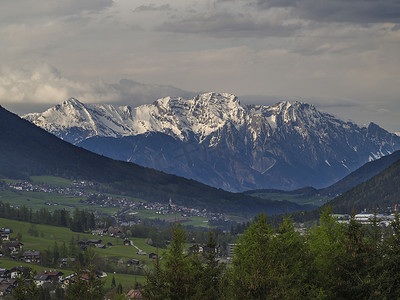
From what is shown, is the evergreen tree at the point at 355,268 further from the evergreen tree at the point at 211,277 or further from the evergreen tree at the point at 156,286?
the evergreen tree at the point at 156,286

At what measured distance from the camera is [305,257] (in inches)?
2549

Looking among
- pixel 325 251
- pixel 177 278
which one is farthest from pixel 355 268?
pixel 177 278

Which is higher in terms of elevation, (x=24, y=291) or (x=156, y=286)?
(x=156, y=286)

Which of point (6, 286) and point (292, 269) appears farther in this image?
point (6, 286)

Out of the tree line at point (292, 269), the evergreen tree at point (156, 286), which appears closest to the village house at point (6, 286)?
the tree line at point (292, 269)

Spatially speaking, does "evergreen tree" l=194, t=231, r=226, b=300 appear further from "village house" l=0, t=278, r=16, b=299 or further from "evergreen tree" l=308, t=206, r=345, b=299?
"village house" l=0, t=278, r=16, b=299

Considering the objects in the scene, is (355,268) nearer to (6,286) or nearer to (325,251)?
(325,251)

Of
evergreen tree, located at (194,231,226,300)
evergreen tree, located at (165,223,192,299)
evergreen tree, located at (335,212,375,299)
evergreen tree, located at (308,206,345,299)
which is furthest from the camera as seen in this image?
evergreen tree, located at (194,231,226,300)

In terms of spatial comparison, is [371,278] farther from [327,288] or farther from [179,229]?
[179,229]

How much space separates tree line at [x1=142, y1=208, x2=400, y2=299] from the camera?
169ft

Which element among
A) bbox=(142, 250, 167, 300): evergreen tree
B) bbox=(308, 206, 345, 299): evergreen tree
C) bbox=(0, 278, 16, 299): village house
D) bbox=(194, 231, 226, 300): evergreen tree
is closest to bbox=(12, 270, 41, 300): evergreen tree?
bbox=(142, 250, 167, 300): evergreen tree

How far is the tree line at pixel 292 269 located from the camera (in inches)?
2027

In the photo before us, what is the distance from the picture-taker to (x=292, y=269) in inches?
2404

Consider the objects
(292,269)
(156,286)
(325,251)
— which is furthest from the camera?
(325,251)
